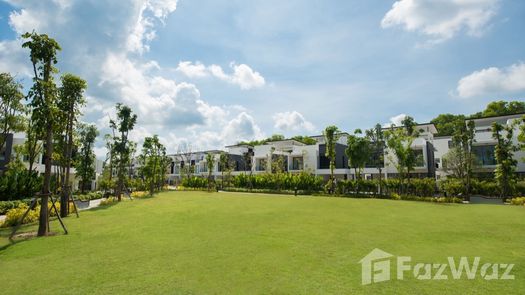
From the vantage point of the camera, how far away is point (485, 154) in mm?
28953

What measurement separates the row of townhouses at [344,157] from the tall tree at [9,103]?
1045 inches

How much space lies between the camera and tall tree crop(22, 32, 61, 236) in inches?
332

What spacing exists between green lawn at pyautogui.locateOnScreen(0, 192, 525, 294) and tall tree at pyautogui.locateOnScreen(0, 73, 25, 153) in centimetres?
1215

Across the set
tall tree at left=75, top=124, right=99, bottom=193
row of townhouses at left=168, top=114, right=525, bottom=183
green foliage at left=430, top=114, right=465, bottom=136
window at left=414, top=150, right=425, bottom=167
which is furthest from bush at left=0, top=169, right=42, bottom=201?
green foliage at left=430, top=114, right=465, bottom=136

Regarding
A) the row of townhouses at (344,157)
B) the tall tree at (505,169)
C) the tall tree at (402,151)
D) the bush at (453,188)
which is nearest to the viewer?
the tall tree at (505,169)

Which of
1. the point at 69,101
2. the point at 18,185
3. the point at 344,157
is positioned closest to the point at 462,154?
the point at 344,157

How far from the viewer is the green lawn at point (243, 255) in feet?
14.9

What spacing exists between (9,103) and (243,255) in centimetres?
1992

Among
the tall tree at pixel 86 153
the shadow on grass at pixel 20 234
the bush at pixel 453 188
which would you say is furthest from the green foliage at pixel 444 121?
the shadow on grass at pixel 20 234

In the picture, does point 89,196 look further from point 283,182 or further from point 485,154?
point 485,154

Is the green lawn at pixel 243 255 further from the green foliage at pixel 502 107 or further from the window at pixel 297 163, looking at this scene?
the green foliage at pixel 502 107

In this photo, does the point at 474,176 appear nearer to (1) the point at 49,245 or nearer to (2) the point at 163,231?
(2) the point at 163,231

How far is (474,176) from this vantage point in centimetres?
2728

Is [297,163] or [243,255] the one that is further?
[297,163]
